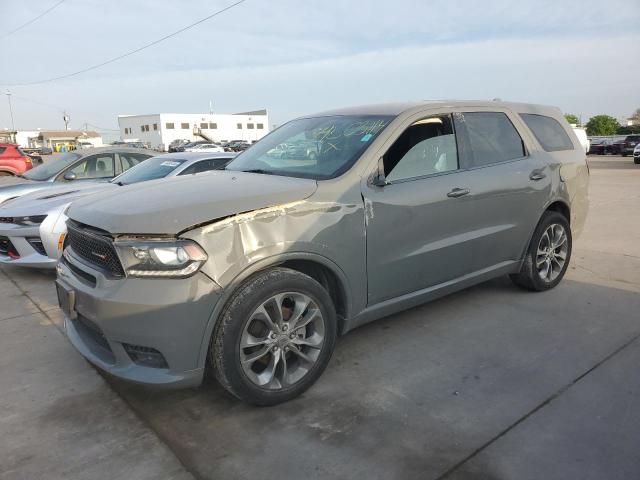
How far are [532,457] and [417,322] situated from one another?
1716mm

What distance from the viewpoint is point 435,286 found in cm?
370

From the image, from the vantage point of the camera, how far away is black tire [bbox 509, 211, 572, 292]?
175 inches

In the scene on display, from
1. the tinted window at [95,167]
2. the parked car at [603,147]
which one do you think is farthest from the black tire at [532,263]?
the parked car at [603,147]

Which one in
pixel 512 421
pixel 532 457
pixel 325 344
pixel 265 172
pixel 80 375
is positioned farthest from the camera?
pixel 265 172

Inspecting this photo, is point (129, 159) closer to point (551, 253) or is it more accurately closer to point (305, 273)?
point (305, 273)

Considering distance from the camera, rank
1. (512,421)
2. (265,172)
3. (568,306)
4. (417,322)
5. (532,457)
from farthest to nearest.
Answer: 1. (568,306)
2. (417,322)
3. (265,172)
4. (512,421)
5. (532,457)

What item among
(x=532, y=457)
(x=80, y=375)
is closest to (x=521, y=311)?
(x=532, y=457)

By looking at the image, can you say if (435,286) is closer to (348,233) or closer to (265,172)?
(348,233)

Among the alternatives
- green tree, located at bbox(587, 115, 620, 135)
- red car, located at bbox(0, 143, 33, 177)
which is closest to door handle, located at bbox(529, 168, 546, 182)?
red car, located at bbox(0, 143, 33, 177)

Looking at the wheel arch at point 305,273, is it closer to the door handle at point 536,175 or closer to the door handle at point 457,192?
the door handle at point 457,192

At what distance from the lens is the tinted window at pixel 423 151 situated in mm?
3410

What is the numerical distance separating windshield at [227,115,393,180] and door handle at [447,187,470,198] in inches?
27.1

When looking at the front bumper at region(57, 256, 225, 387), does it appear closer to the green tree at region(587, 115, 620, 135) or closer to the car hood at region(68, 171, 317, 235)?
the car hood at region(68, 171, 317, 235)

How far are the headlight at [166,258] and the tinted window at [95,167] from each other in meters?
5.52
